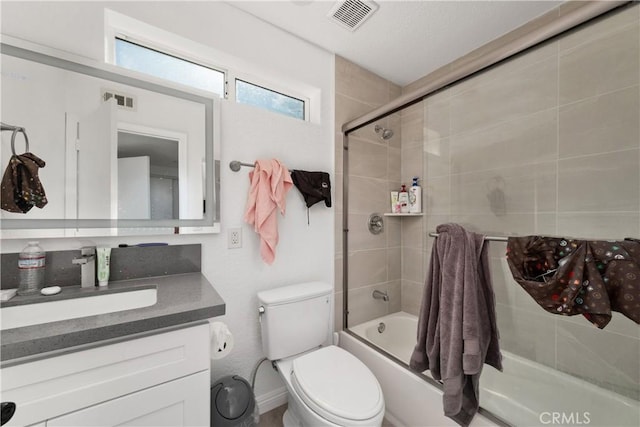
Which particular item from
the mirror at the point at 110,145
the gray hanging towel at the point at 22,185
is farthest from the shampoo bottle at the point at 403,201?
the gray hanging towel at the point at 22,185

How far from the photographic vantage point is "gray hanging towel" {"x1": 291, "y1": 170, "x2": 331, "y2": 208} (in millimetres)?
1567

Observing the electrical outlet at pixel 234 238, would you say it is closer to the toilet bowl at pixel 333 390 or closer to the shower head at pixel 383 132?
the toilet bowl at pixel 333 390

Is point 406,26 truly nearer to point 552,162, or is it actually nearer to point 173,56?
point 552,162

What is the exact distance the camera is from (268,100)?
1.70 m

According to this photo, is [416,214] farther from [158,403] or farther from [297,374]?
[158,403]

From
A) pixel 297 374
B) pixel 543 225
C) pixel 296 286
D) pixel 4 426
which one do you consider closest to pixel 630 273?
pixel 543 225

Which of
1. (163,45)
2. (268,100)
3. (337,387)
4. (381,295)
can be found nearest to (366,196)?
(381,295)

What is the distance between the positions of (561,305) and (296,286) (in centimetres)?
118

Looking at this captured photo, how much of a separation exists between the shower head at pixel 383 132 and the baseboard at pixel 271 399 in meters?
1.85

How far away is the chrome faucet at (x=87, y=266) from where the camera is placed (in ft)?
3.32

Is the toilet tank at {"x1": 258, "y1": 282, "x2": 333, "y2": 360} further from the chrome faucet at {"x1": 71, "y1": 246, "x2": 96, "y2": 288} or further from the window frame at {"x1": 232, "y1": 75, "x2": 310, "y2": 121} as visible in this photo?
the window frame at {"x1": 232, "y1": 75, "x2": 310, "y2": 121}

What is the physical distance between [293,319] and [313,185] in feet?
2.61

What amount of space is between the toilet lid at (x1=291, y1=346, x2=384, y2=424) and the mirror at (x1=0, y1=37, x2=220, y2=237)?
0.85 meters

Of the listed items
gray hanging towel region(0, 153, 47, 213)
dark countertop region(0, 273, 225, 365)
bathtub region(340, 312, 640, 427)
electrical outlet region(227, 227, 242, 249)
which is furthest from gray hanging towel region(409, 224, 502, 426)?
gray hanging towel region(0, 153, 47, 213)
